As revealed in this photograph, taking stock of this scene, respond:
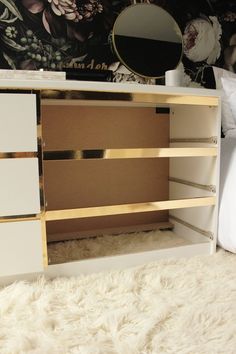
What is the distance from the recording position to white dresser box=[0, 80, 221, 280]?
0.90 meters

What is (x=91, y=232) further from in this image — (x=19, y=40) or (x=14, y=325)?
(x=19, y=40)

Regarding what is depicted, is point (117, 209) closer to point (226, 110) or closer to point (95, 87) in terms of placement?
point (95, 87)

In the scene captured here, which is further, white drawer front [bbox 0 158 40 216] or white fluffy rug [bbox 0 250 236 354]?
white drawer front [bbox 0 158 40 216]

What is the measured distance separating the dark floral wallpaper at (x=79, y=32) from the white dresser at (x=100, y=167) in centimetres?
20

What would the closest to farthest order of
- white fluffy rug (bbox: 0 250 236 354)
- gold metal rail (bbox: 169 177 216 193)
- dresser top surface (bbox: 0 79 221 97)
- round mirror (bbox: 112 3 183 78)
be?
white fluffy rug (bbox: 0 250 236 354) → dresser top surface (bbox: 0 79 221 97) → gold metal rail (bbox: 169 177 216 193) → round mirror (bbox: 112 3 183 78)

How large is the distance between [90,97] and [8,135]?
28 centimetres

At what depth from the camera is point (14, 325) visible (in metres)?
0.72

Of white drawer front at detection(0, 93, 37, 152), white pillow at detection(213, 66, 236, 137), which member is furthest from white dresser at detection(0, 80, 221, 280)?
white pillow at detection(213, 66, 236, 137)

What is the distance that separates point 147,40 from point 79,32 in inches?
13.1

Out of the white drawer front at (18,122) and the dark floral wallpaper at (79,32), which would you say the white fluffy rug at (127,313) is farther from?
the dark floral wallpaper at (79,32)

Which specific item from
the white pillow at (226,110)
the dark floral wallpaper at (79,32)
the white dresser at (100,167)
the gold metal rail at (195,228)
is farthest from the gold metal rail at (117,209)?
the dark floral wallpaper at (79,32)

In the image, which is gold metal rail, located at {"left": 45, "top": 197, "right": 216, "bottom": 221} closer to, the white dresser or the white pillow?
the white dresser

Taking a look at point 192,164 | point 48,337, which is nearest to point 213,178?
point 192,164

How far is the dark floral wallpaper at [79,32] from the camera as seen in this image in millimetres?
1209
